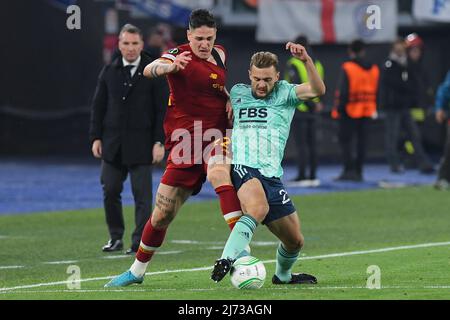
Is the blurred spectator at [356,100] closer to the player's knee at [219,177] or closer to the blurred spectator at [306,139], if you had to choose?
the blurred spectator at [306,139]

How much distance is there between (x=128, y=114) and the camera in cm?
1463

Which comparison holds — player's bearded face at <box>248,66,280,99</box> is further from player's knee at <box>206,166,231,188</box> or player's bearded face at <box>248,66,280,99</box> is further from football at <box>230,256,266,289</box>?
football at <box>230,256,266,289</box>

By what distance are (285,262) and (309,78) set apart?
4.90 ft

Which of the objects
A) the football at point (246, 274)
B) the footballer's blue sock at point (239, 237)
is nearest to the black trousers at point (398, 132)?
the footballer's blue sock at point (239, 237)

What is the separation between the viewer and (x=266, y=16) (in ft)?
97.3

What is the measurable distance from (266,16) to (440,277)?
734 inches

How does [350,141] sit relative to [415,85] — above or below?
below

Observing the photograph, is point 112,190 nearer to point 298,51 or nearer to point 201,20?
point 201,20

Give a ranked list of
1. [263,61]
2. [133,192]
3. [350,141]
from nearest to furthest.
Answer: [263,61], [133,192], [350,141]

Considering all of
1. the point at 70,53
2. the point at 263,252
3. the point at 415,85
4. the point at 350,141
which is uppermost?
the point at 70,53

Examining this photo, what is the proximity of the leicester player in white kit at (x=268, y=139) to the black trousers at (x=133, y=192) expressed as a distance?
3.66 meters

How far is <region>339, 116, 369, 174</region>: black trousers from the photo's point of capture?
2498 cm

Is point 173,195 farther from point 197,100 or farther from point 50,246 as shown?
point 50,246

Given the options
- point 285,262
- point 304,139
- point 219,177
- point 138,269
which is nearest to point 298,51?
point 219,177
